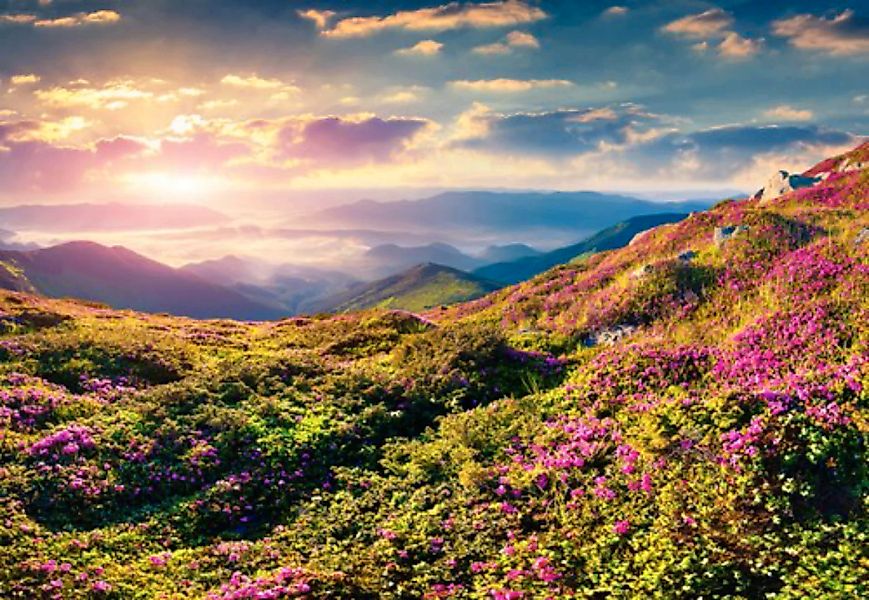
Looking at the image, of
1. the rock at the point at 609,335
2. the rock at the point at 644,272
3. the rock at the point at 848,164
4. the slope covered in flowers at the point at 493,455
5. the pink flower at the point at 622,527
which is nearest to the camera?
the slope covered in flowers at the point at 493,455

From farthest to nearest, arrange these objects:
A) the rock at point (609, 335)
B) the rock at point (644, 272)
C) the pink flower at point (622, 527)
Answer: the rock at point (644, 272) < the rock at point (609, 335) < the pink flower at point (622, 527)

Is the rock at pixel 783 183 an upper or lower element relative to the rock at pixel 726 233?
upper

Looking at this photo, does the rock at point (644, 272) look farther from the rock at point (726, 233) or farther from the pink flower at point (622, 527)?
the pink flower at point (622, 527)

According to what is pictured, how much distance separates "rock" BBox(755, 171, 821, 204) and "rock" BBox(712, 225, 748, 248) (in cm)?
3372

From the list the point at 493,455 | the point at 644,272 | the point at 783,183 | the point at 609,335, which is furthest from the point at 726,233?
the point at 783,183

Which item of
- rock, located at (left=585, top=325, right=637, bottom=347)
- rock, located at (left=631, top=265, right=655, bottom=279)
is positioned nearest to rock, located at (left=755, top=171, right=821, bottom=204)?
rock, located at (left=631, top=265, right=655, bottom=279)

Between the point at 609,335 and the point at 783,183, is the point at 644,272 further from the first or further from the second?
the point at 783,183

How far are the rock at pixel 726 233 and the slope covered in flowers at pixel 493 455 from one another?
96 centimetres

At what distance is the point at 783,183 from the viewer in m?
59.9

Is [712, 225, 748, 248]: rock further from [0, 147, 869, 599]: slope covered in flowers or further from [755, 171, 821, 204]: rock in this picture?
[755, 171, 821, 204]: rock

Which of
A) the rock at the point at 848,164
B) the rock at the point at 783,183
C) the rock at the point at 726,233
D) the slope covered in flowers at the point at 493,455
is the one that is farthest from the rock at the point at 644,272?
the rock at the point at 848,164

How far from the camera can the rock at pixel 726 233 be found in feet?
88.1

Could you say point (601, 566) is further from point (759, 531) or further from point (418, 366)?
point (418, 366)

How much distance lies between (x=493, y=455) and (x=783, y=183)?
2251 inches
